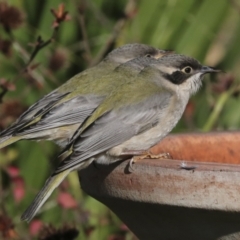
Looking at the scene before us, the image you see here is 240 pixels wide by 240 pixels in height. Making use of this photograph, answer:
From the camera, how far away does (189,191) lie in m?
2.18

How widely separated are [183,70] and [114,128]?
0.53m

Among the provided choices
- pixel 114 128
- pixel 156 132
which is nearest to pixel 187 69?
pixel 156 132

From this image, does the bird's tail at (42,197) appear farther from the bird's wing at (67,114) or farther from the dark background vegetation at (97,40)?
the dark background vegetation at (97,40)

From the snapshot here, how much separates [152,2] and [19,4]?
896 millimetres

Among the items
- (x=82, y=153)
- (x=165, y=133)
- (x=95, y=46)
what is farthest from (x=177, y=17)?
(x=82, y=153)

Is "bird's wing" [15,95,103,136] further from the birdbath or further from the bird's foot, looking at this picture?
the birdbath

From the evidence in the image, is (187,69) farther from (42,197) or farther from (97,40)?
(97,40)

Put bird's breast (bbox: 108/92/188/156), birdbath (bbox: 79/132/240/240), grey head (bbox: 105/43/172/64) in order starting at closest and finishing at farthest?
birdbath (bbox: 79/132/240/240)
bird's breast (bbox: 108/92/188/156)
grey head (bbox: 105/43/172/64)

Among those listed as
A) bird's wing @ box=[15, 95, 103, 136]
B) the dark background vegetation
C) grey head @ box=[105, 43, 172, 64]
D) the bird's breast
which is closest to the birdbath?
the bird's breast

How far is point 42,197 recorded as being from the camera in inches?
114

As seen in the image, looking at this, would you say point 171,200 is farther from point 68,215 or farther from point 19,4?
point 19,4

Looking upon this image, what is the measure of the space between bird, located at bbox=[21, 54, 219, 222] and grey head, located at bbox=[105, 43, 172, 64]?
634mm

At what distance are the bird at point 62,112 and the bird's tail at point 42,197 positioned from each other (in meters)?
0.73

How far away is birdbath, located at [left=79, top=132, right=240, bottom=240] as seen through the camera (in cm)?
213
